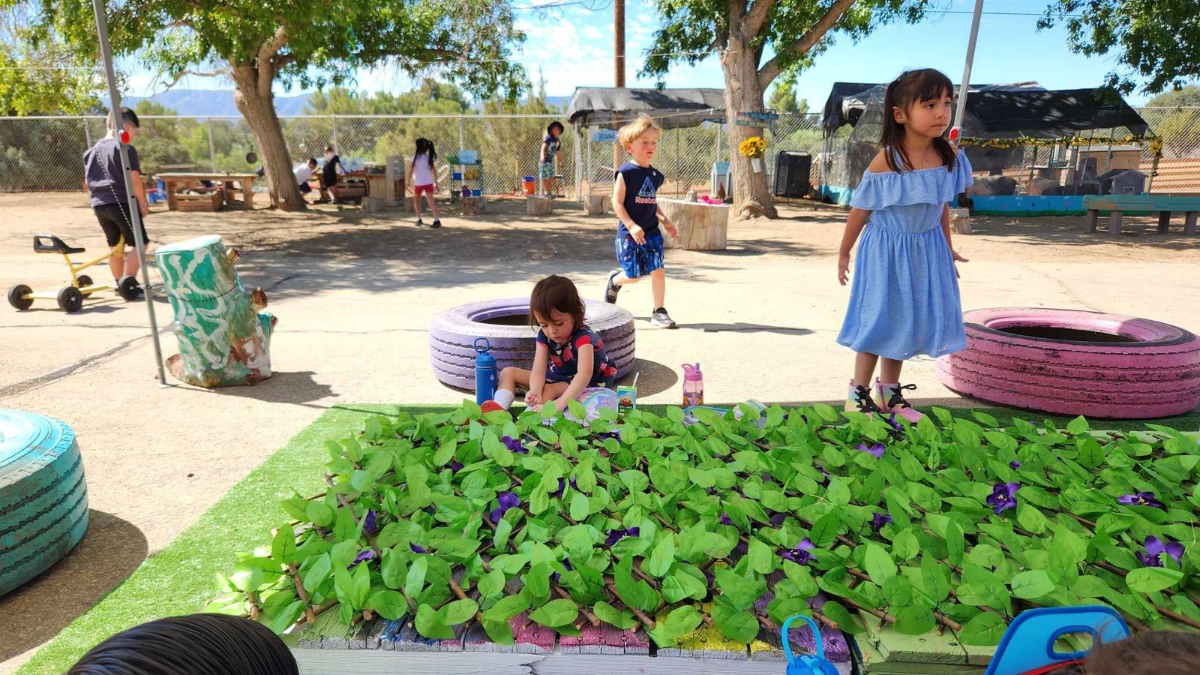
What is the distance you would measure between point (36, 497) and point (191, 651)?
7.12ft

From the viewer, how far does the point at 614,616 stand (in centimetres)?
173

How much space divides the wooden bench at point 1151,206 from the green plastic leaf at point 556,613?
50.8 feet

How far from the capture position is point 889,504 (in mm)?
2168

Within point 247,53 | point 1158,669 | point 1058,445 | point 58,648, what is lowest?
point 58,648

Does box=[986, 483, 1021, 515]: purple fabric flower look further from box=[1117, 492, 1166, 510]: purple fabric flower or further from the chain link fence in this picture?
the chain link fence

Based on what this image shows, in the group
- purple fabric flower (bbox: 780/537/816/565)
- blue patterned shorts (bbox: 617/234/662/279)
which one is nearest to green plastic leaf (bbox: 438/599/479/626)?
purple fabric flower (bbox: 780/537/816/565)

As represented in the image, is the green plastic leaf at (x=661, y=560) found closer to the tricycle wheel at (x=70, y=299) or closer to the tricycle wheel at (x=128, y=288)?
the tricycle wheel at (x=70, y=299)

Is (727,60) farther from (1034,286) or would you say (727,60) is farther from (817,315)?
(817,315)

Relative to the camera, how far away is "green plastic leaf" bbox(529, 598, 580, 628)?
1691 mm

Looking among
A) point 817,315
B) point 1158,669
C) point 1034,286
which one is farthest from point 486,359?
point 1034,286

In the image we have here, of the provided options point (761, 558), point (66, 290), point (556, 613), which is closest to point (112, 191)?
point (66, 290)

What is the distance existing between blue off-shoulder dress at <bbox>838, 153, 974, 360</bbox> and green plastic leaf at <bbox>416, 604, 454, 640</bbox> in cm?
280

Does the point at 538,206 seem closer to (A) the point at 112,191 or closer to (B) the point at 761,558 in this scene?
(A) the point at 112,191

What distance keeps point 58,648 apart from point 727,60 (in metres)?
15.5
